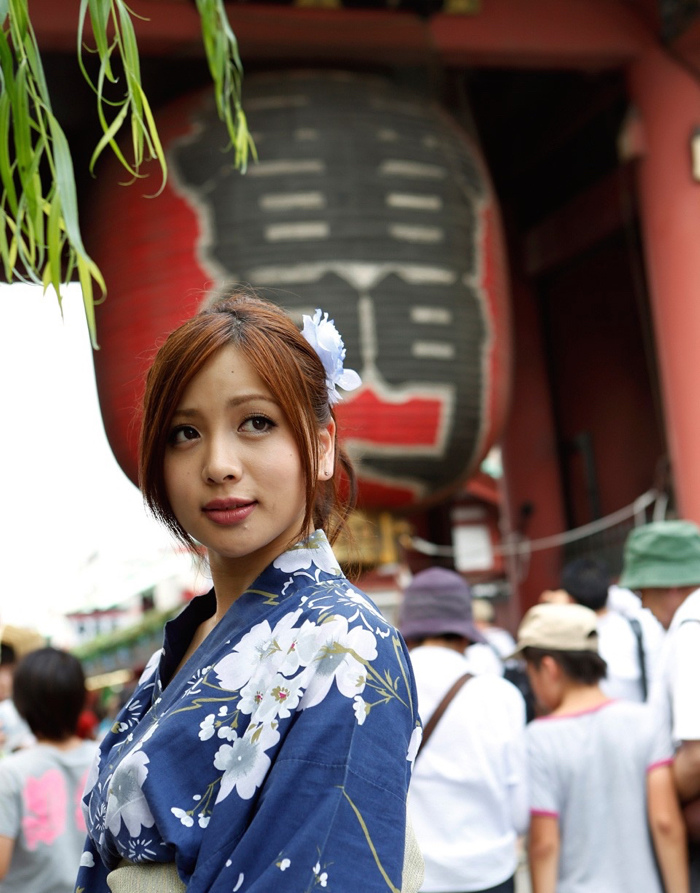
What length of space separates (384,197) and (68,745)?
357cm

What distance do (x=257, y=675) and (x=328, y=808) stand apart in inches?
6.6

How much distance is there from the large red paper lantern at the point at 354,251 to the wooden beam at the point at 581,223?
232 cm

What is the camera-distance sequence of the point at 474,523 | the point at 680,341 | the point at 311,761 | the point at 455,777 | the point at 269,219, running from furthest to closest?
the point at 474,523
the point at 680,341
the point at 269,219
the point at 455,777
the point at 311,761

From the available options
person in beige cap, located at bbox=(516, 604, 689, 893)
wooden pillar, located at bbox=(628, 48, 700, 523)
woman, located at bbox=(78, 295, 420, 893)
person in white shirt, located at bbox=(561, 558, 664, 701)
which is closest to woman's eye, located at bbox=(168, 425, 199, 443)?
woman, located at bbox=(78, 295, 420, 893)

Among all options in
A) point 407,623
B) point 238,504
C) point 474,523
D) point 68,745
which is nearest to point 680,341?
point 407,623

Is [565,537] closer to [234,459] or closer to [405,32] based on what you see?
[405,32]

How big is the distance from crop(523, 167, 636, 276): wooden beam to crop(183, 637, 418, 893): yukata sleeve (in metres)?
7.02

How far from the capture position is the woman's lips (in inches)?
46.5

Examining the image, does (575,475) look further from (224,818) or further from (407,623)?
(224,818)

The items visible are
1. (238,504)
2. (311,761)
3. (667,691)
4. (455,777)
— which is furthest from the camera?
(455,777)

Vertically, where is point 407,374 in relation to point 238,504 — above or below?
above

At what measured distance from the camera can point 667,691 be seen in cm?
251

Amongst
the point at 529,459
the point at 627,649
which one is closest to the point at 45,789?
the point at 627,649

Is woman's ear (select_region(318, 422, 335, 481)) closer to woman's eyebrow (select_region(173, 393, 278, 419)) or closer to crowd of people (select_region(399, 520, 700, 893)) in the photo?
woman's eyebrow (select_region(173, 393, 278, 419))
